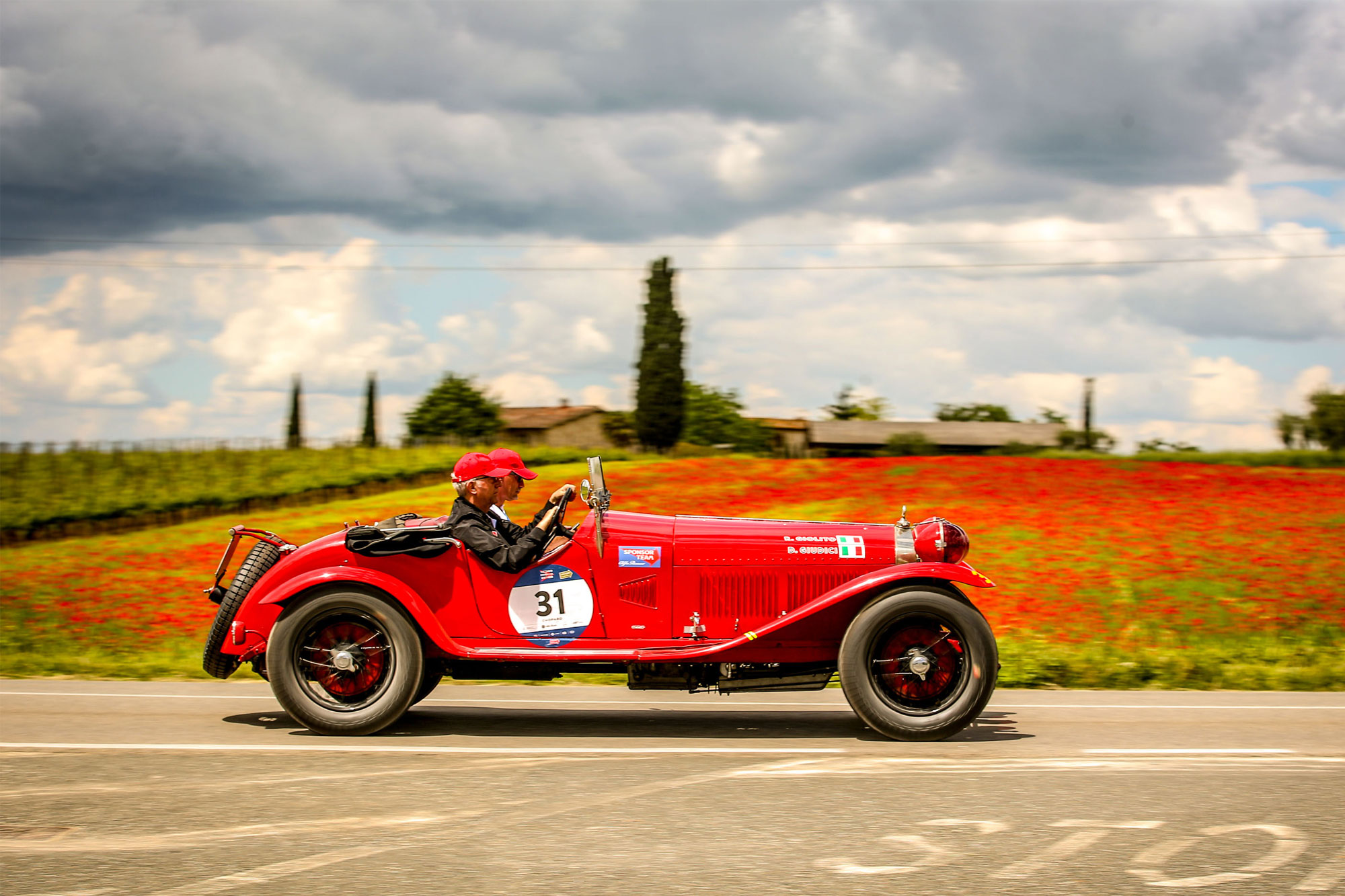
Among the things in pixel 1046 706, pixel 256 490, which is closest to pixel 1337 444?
pixel 256 490

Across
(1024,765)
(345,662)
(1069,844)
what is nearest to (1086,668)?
(1024,765)

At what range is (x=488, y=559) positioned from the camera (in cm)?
632

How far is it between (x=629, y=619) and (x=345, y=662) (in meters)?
1.52

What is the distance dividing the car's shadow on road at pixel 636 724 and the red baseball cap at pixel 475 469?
1370mm

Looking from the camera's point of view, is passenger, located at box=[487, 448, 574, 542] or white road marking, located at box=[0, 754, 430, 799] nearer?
white road marking, located at box=[0, 754, 430, 799]

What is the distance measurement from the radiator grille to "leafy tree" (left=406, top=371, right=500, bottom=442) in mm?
68243

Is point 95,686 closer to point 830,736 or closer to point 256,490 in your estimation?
point 830,736

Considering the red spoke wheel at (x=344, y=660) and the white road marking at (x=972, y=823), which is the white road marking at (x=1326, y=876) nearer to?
the white road marking at (x=972, y=823)

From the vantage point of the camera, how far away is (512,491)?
6.73m

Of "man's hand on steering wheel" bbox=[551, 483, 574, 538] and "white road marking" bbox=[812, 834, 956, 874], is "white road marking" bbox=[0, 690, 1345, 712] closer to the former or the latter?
"man's hand on steering wheel" bbox=[551, 483, 574, 538]

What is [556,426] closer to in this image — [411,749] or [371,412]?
[371,412]

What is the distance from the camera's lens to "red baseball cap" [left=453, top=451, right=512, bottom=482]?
6.60m

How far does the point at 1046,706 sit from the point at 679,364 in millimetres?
39722

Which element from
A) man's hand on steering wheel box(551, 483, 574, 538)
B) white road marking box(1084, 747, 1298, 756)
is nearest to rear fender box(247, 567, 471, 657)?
man's hand on steering wheel box(551, 483, 574, 538)
